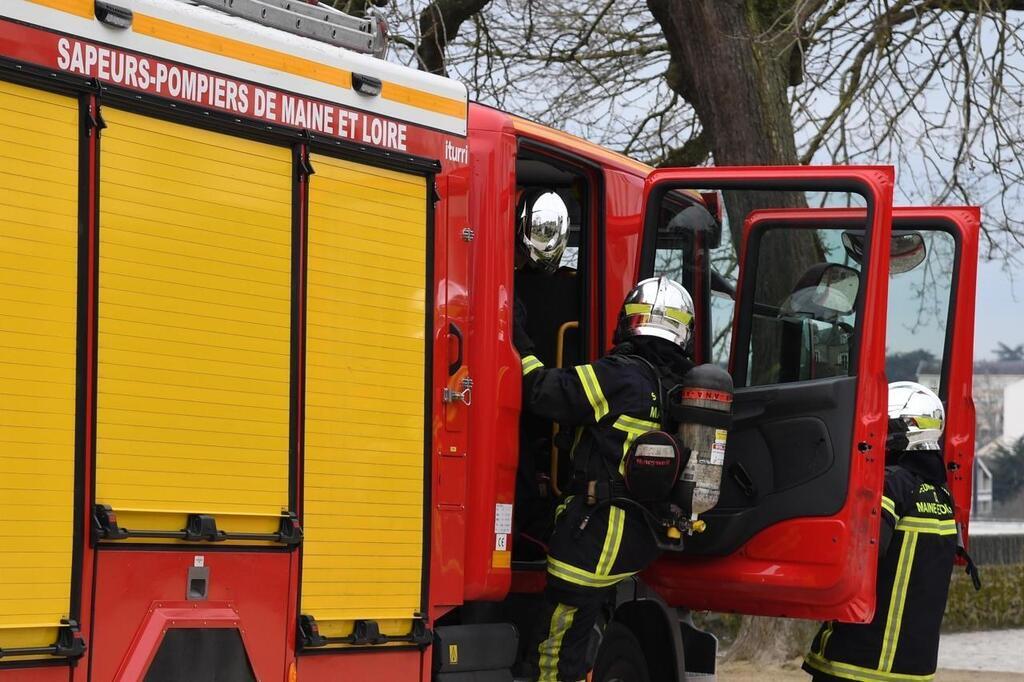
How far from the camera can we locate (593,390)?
220 inches

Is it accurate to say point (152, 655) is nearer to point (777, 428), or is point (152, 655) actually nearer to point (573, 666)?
point (573, 666)

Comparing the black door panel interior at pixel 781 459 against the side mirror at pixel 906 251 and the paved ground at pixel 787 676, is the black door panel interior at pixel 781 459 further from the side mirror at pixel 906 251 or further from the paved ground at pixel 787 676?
the paved ground at pixel 787 676

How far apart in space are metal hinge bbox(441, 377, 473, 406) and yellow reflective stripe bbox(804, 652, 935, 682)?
7.62ft

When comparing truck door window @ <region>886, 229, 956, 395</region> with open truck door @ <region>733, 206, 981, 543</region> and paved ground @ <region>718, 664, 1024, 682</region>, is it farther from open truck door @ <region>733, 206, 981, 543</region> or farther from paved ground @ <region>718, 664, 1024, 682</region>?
paved ground @ <region>718, 664, 1024, 682</region>

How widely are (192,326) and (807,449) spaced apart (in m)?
2.45

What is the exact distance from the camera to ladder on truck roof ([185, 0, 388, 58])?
4844 millimetres

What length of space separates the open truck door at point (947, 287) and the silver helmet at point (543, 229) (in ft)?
4.90

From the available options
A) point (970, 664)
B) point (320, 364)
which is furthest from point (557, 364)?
point (970, 664)

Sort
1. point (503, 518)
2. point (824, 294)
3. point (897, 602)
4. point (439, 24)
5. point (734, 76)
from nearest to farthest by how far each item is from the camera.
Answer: point (503, 518), point (824, 294), point (897, 602), point (734, 76), point (439, 24)

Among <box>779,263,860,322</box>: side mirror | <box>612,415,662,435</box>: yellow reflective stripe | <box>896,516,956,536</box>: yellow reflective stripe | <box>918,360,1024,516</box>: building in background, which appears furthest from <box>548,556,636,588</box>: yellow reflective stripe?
<box>918,360,1024,516</box>: building in background

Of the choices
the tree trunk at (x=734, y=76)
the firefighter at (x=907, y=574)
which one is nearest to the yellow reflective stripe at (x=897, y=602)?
the firefighter at (x=907, y=574)

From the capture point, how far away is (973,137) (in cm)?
1180

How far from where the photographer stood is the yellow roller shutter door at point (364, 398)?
484cm

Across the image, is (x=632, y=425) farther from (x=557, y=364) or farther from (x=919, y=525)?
(x=919, y=525)
